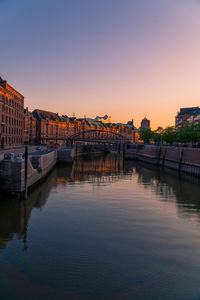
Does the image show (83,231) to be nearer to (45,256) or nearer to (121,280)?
(45,256)

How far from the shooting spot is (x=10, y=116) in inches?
2847

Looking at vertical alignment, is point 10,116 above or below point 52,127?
below

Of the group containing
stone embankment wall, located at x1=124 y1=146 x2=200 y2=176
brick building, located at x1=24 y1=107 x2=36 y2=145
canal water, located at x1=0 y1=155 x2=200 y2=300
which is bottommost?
canal water, located at x1=0 y1=155 x2=200 y2=300

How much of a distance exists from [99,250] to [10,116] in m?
66.2

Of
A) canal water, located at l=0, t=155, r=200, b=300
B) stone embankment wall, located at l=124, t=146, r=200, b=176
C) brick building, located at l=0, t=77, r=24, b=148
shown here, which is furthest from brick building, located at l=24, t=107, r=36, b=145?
canal water, located at l=0, t=155, r=200, b=300

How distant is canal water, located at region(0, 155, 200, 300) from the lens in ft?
32.8

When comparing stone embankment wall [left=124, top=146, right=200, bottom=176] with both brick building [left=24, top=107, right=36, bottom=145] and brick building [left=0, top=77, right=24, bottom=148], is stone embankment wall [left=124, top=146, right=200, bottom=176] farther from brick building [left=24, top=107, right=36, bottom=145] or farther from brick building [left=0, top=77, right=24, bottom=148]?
brick building [left=24, top=107, right=36, bottom=145]

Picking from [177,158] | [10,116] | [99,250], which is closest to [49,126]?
[10,116]

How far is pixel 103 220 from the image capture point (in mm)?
18906

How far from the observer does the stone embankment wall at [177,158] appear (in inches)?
1819

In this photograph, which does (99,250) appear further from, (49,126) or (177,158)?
(49,126)

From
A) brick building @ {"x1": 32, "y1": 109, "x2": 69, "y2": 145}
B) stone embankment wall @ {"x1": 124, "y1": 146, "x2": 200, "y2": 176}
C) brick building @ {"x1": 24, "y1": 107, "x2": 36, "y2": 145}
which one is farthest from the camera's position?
brick building @ {"x1": 32, "y1": 109, "x2": 69, "y2": 145}

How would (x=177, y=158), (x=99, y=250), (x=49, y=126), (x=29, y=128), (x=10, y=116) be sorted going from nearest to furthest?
(x=99, y=250) → (x=177, y=158) → (x=10, y=116) → (x=29, y=128) → (x=49, y=126)

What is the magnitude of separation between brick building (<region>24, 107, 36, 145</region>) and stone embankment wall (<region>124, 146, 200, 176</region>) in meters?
62.3
